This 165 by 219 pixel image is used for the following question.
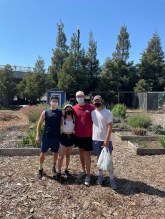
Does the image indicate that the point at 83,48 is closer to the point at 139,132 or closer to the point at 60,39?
the point at 60,39

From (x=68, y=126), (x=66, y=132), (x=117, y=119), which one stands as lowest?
(x=117, y=119)

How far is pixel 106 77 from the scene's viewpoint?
76.4 ft

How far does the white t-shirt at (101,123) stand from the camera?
3.31 meters

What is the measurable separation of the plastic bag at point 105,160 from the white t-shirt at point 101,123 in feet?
0.77

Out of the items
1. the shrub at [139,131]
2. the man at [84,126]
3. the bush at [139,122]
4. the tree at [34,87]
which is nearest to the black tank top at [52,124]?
the man at [84,126]

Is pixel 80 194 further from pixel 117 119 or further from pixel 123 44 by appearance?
pixel 123 44

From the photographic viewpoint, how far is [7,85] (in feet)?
78.7

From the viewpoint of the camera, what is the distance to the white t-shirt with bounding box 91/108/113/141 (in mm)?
3314

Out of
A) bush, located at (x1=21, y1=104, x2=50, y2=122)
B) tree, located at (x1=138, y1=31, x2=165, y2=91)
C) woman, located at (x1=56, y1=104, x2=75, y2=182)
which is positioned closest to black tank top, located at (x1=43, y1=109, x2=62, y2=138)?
woman, located at (x1=56, y1=104, x2=75, y2=182)

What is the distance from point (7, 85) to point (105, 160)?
77.3ft

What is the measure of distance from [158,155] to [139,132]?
2.24 metres

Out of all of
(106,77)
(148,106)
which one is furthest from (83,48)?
(148,106)

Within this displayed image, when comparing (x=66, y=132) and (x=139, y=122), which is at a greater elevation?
(x=66, y=132)

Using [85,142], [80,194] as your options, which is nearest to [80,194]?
[80,194]
